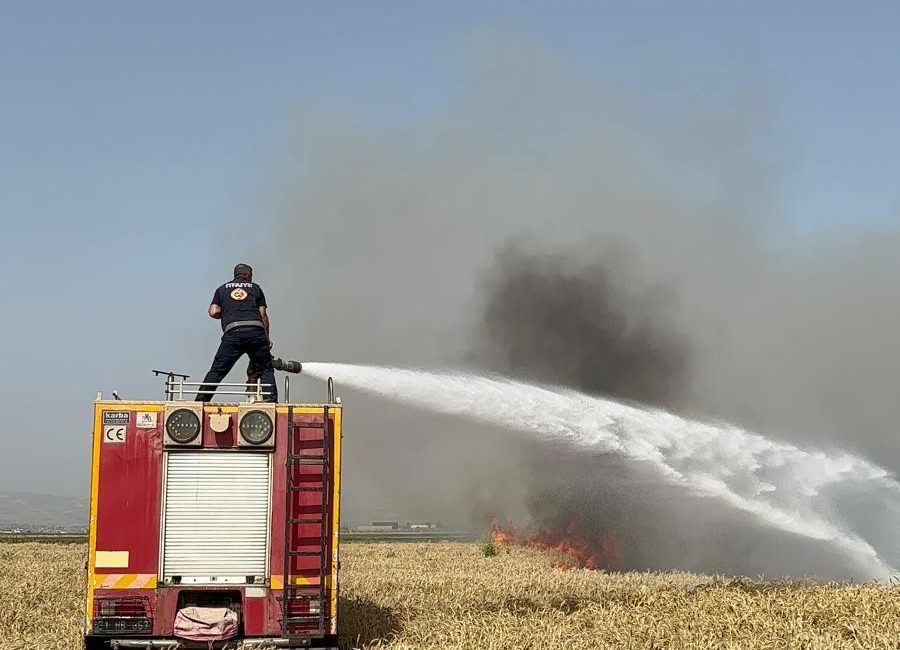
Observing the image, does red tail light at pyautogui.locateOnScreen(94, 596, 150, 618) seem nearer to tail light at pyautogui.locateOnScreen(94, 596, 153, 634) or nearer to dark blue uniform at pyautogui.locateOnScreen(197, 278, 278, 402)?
tail light at pyautogui.locateOnScreen(94, 596, 153, 634)

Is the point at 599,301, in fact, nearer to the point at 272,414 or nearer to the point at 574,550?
the point at 574,550

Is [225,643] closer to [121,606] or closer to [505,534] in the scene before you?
[121,606]

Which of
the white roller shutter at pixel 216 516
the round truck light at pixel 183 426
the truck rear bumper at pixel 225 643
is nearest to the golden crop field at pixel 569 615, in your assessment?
the truck rear bumper at pixel 225 643

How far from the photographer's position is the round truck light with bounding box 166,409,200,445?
518 inches

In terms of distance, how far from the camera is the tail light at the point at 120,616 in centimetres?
1291

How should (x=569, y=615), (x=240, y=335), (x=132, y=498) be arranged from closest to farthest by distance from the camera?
(x=132, y=498)
(x=240, y=335)
(x=569, y=615)

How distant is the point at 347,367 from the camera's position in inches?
789

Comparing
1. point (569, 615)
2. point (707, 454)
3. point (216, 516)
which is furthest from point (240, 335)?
point (707, 454)

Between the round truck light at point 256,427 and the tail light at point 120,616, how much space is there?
2347mm

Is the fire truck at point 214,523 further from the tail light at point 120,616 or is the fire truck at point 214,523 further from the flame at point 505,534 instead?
the flame at point 505,534

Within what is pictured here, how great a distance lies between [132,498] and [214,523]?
1026 mm

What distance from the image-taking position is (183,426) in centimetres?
1318

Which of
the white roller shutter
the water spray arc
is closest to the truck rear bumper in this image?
the white roller shutter

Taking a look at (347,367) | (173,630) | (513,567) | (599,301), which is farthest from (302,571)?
(599,301)
